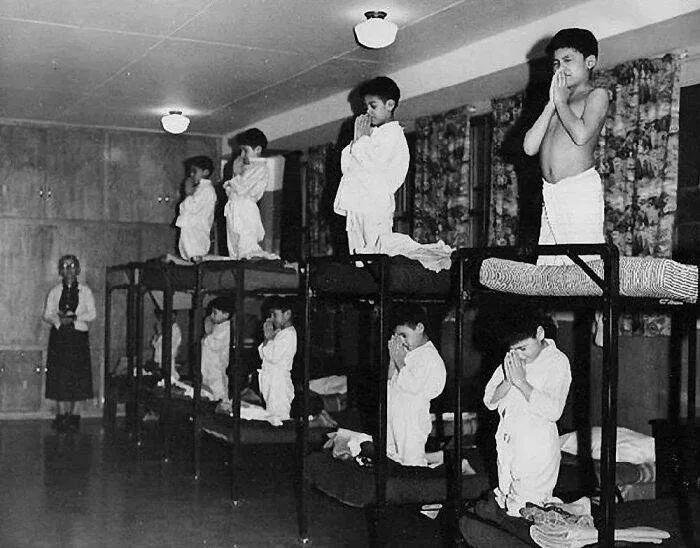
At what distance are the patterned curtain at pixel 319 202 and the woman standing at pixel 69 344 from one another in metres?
2.62

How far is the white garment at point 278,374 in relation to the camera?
6.93 meters

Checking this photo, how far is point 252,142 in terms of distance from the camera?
23.7 ft

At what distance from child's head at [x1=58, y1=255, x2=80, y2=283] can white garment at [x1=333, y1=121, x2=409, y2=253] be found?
216 inches

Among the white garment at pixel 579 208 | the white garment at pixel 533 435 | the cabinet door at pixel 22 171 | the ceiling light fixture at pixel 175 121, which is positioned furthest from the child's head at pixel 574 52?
the cabinet door at pixel 22 171

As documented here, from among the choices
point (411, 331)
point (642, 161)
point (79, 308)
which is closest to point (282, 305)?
point (411, 331)

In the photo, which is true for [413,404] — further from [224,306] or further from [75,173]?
[75,173]

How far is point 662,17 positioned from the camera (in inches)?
207

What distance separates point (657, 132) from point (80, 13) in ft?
12.8

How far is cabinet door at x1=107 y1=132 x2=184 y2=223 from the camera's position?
10.9 m

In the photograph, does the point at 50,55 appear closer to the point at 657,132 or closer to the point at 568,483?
the point at 657,132

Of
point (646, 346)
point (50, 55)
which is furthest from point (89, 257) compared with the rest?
point (646, 346)

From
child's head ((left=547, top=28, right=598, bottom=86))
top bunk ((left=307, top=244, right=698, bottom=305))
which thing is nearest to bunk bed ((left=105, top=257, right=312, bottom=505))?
top bunk ((left=307, top=244, right=698, bottom=305))

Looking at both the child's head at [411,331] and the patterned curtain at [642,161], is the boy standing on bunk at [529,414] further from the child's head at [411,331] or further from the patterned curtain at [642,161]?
the patterned curtain at [642,161]

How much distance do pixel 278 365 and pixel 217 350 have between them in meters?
1.70
